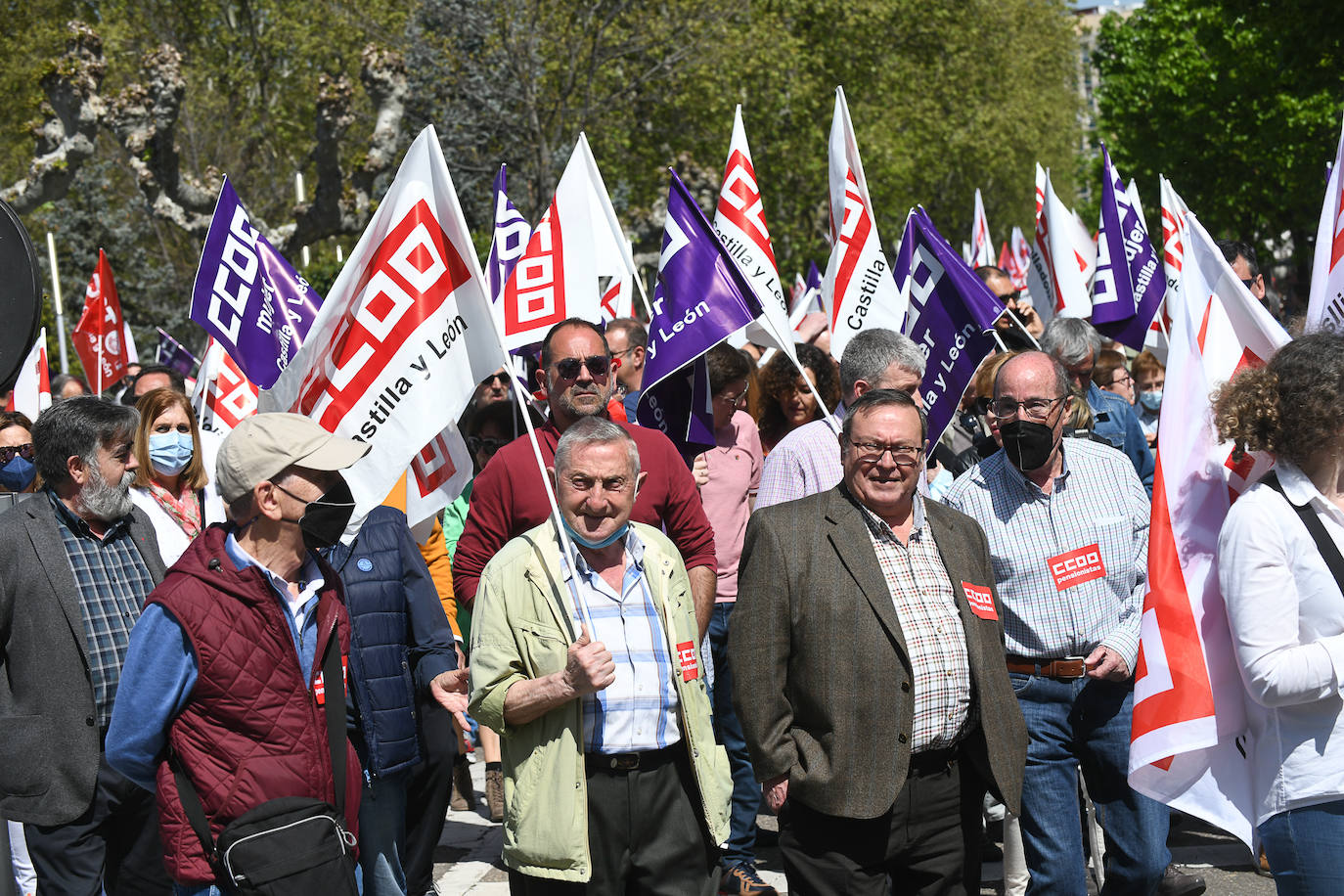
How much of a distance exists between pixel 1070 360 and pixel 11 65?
1207 inches

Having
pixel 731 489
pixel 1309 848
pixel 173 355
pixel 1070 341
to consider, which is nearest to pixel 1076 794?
pixel 1309 848

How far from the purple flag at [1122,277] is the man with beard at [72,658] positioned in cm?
677

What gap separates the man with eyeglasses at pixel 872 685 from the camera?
13.2 feet

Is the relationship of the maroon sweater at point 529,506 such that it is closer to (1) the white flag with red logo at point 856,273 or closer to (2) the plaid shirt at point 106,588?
(2) the plaid shirt at point 106,588

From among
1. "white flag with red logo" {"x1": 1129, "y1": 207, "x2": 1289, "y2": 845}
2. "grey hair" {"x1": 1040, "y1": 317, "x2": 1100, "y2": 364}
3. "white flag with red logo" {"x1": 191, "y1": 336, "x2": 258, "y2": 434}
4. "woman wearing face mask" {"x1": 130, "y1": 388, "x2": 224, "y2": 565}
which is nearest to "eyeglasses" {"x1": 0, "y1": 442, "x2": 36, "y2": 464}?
"woman wearing face mask" {"x1": 130, "y1": 388, "x2": 224, "y2": 565}

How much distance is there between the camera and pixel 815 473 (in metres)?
5.52

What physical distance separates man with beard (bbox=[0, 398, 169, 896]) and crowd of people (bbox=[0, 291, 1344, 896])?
0.04ft

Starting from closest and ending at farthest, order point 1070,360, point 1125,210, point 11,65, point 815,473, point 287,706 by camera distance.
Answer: point 287,706, point 815,473, point 1070,360, point 1125,210, point 11,65

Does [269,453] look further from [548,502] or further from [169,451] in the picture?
[169,451]

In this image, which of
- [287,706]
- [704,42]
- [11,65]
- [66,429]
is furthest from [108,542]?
[11,65]

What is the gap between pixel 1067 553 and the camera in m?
4.85

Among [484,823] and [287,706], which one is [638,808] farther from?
[484,823]

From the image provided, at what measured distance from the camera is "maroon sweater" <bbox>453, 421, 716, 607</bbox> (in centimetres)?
512

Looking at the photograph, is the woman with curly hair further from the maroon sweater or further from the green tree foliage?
the green tree foliage
